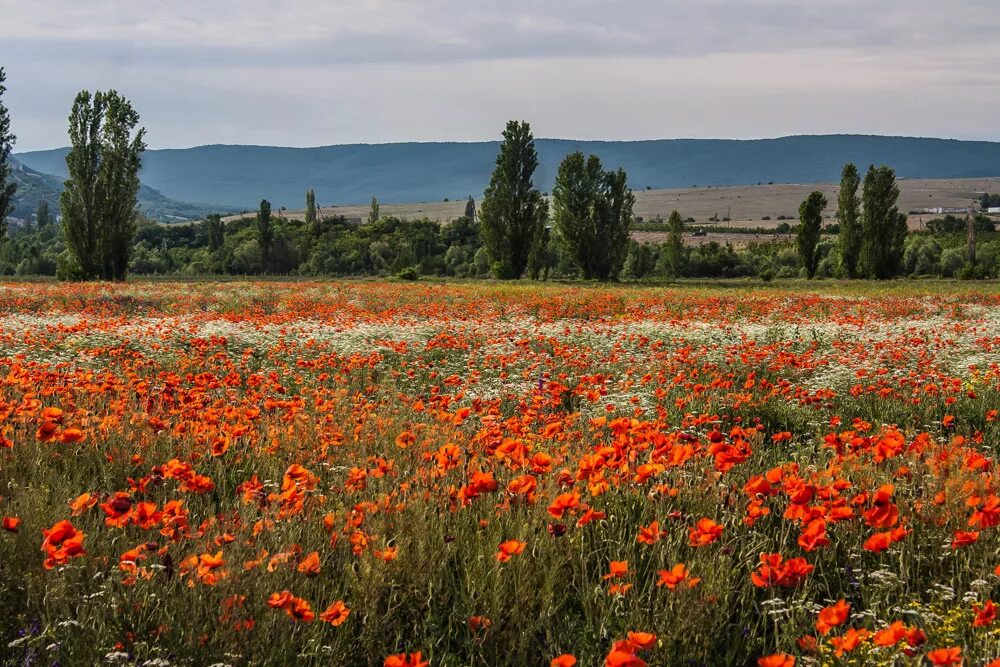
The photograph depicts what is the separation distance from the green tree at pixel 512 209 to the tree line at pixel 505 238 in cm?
8

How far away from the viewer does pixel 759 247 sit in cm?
9581

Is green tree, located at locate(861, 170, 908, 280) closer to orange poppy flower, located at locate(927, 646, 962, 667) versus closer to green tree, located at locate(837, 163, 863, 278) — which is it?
green tree, located at locate(837, 163, 863, 278)

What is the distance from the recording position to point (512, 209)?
53750 millimetres

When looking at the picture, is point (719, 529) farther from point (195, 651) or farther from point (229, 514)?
point (229, 514)

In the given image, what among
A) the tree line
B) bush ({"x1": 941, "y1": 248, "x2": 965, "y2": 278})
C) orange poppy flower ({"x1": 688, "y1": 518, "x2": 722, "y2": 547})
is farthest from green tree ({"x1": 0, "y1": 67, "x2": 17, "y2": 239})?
bush ({"x1": 941, "y1": 248, "x2": 965, "y2": 278})

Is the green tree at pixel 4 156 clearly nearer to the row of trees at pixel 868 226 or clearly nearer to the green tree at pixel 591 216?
the green tree at pixel 591 216

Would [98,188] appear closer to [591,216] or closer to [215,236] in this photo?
[591,216]

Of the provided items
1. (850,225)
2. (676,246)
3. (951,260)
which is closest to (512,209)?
(676,246)

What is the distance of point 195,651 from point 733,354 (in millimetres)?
8247

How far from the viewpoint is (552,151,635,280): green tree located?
178 ft

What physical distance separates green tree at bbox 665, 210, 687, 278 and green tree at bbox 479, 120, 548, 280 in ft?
57.4

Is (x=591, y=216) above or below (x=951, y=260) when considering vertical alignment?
above

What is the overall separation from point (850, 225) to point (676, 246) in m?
14.8

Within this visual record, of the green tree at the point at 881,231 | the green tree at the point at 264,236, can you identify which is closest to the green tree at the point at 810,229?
the green tree at the point at 881,231
